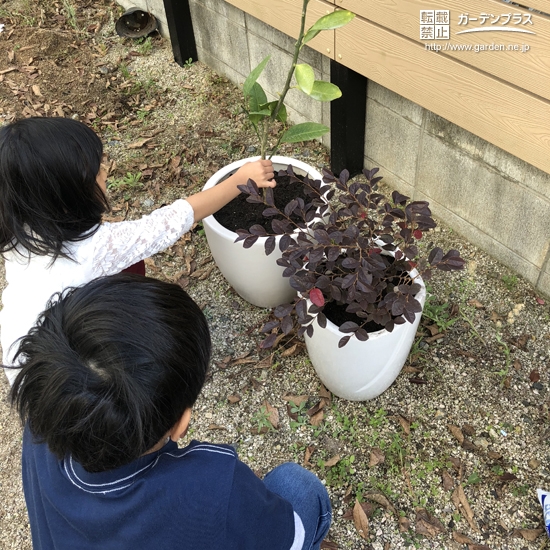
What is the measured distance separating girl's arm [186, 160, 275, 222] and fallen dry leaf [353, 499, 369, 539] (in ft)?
3.71

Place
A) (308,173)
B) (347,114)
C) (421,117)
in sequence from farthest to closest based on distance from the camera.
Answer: (347,114) → (421,117) → (308,173)

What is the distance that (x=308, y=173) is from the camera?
2.29 meters

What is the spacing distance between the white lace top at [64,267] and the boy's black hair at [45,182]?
0.05 m

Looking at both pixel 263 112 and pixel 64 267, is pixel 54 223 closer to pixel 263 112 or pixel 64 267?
pixel 64 267

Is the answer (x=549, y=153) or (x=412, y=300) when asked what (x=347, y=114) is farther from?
(x=412, y=300)

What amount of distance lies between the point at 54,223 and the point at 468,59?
1.49 metres

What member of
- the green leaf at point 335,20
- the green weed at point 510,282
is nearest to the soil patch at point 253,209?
the green leaf at point 335,20

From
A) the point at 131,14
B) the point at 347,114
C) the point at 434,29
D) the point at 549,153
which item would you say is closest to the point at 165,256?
the point at 347,114

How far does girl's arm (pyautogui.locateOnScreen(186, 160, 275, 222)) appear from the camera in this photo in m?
1.94

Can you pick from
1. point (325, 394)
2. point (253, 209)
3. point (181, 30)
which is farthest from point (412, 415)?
point (181, 30)

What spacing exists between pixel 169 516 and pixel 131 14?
412cm

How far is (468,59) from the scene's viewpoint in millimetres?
1948

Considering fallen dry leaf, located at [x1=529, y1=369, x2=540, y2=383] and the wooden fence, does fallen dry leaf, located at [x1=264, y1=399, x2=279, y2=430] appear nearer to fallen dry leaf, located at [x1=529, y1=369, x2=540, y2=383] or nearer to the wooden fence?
fallen dry leaf, located at [x1=529, y1=369, x2=540, y2=383]

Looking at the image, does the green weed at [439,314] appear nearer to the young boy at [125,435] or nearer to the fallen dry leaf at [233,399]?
the fallen dry leaf at [233,399]
